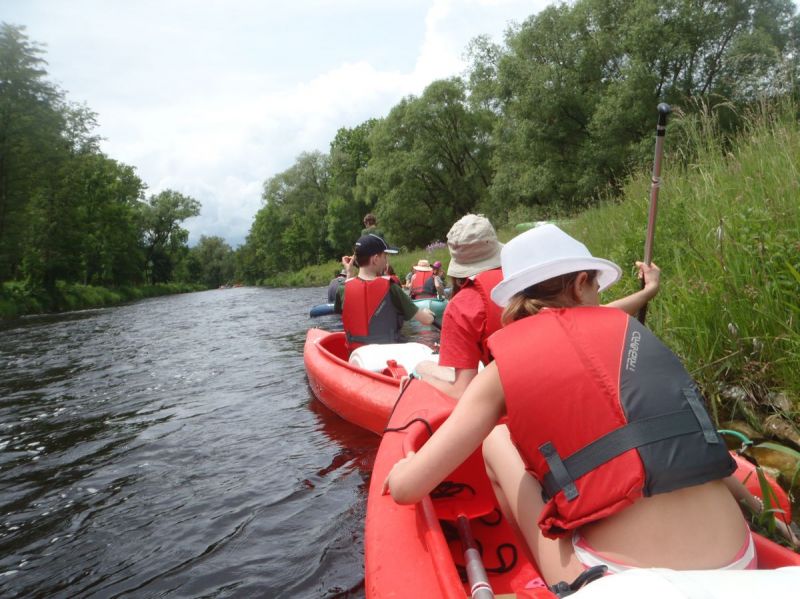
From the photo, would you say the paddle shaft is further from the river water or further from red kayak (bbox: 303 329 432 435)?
red kayak (bbox: 303 329 432 435)

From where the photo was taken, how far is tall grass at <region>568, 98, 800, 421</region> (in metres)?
3.00

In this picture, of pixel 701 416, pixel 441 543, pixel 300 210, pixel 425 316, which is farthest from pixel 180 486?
pixel 300 210

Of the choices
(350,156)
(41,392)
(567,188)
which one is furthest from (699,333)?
(350,156)

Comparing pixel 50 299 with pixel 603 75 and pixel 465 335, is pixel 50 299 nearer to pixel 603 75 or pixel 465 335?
pixel 603 75

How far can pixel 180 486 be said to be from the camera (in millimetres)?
4039

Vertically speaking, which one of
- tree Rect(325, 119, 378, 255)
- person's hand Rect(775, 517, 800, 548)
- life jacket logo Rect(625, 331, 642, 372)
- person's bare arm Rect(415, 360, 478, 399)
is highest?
tree Rect(325, 119, 378, 255)

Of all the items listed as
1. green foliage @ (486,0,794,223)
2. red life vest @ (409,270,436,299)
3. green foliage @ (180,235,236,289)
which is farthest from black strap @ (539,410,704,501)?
green foliage @ (180,235,236,289)

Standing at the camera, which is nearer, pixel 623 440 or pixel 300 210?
pixel 623 440

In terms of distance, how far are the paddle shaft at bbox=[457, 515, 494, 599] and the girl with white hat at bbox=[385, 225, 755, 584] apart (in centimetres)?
21

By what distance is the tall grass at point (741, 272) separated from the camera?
300 cm

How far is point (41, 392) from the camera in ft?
24.0

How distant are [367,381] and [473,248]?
2.16 meters

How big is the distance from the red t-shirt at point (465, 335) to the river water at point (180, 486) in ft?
3.86

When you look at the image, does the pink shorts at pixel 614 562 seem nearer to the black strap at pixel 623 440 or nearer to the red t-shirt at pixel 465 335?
the black strap at pixel 623 440
